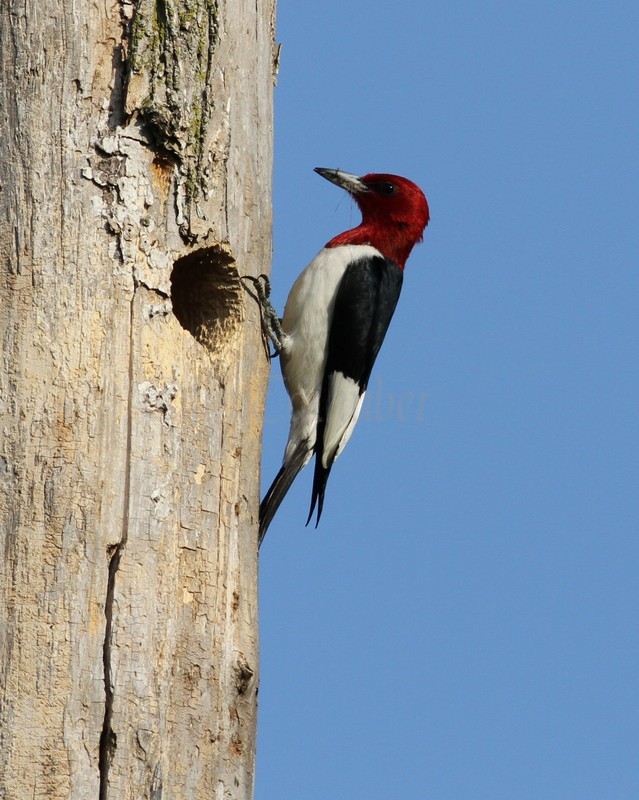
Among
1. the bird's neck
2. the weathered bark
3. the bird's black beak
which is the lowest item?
the weathered bark

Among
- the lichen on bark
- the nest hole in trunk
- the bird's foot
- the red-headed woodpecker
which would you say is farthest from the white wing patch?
the lichen on bark

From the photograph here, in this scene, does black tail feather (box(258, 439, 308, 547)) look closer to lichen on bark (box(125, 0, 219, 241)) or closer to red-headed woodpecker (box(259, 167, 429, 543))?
red-headed woodpecker (box(259, 167, 429, 543))

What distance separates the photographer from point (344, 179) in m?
5.47

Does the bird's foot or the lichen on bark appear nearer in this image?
the lichen on bark

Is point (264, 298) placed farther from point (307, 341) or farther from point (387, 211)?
point (387, 211)

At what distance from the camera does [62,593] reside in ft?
9.22

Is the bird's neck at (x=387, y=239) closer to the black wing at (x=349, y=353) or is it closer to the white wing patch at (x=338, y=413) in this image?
the black wing at (x=349, y=353)

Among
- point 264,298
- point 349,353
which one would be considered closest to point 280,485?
point 349,353

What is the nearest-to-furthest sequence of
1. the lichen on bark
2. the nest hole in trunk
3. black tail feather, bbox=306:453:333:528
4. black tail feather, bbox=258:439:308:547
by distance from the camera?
the lichen on bark → the nest hole in trunk → black tail feather, bbox=258:439:308:547 → black tail feather, bbox=306:453:333:528

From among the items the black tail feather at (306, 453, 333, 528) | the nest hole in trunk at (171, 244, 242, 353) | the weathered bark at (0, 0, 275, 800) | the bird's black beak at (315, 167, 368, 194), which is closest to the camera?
the weathered bark at (0, 0, 275, 800)

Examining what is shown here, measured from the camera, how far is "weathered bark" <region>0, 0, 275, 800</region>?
2793mm

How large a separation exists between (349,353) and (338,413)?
0.81ft

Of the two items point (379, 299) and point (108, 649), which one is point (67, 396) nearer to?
point (108, 649)

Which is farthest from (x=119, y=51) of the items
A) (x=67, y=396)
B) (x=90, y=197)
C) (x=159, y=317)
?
(x=67, y=396)
